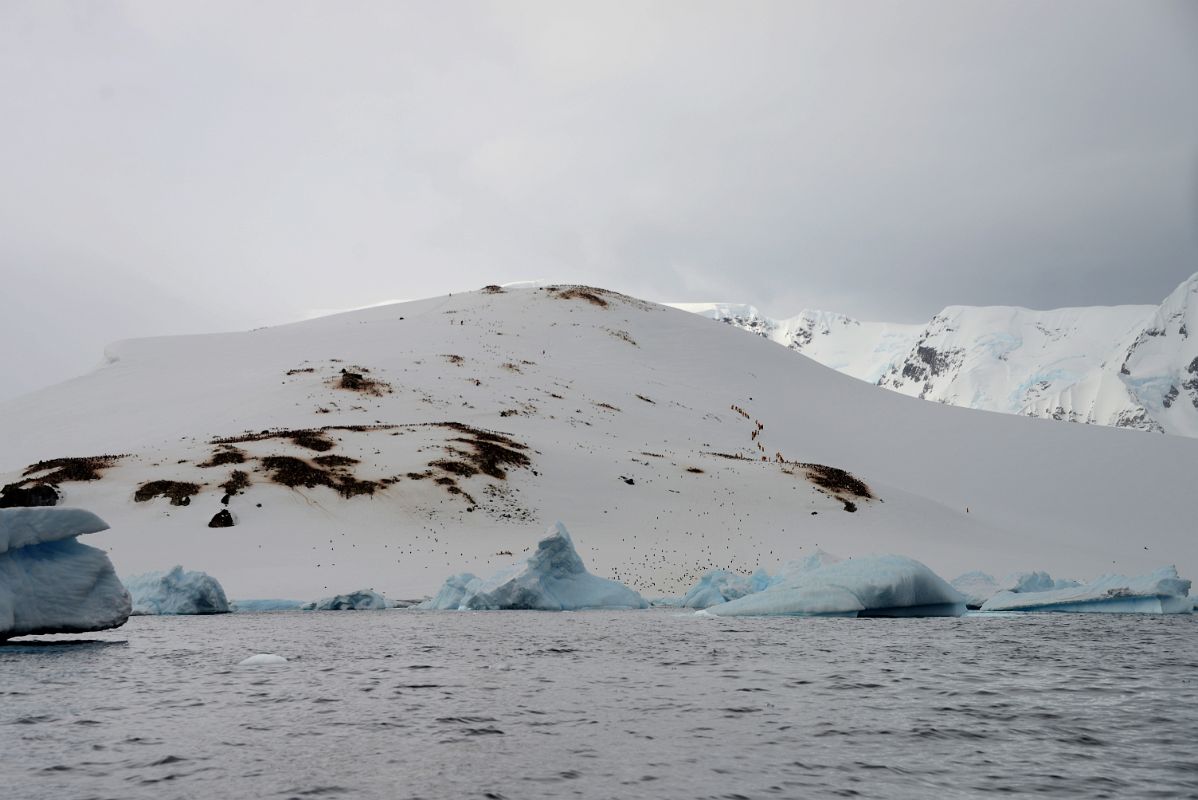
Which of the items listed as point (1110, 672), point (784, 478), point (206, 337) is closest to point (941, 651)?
point (1110, 672)

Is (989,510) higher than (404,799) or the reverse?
higher

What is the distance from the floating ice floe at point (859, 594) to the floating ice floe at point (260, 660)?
1510 centimetres

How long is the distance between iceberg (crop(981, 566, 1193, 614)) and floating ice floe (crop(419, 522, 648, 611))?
1372 cm

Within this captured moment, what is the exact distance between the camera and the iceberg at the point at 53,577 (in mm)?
20422

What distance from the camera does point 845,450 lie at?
72625 mm

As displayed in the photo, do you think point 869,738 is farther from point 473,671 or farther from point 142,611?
point 142,611

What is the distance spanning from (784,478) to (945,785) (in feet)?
156

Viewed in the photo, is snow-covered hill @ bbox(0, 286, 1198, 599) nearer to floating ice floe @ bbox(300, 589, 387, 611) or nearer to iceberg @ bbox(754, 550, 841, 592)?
floating ice floe @ bbox(300, 589, 387, 611)

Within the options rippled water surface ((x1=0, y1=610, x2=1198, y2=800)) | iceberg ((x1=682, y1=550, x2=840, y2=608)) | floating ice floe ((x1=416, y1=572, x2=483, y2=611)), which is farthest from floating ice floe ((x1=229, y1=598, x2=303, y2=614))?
iceberg ((x1=682, y1=550, x2=840, y2=608))

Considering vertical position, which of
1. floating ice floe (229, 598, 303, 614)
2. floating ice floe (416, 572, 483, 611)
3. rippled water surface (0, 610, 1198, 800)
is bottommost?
rippled water surface (0, 610, 1198, 800)

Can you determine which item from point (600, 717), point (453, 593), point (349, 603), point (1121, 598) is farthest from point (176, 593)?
point (1121, 598)

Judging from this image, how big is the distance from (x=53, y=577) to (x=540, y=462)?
110ft

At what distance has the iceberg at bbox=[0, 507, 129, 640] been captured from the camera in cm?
2042

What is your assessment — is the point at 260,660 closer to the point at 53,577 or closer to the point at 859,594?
the point at 53,577
